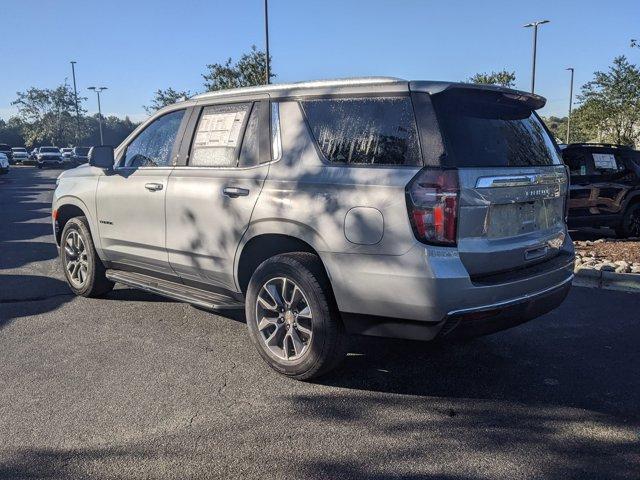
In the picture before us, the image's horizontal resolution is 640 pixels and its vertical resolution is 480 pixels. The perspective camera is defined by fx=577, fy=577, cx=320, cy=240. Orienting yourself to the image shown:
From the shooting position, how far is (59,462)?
288 cm

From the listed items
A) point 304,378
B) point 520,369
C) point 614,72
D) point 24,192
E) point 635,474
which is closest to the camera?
point 635,474

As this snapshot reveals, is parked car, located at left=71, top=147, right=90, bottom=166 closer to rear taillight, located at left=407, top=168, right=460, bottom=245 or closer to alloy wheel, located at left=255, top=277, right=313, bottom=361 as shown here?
alloy wheel, located at left=255, top=277, right=313, bottom=361

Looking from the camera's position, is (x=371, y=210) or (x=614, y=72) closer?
(x=371, y=210)

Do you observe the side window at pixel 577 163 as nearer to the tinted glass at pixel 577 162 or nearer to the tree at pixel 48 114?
the tinted glass at pixel 577 162

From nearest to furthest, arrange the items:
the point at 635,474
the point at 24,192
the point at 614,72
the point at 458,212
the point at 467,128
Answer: the point at 635,474
the point at 458,212
the point at 467,128
the point at 24,192
the point at 614,72

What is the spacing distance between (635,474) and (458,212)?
1536 mm

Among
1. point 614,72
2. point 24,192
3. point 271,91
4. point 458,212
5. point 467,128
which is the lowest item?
point 24,192

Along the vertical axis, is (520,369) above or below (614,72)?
below

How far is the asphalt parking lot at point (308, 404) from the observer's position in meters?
2.87

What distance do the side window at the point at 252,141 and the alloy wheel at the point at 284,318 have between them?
2.90ft

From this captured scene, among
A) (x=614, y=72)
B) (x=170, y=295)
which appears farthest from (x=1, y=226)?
(x=614, y=72)

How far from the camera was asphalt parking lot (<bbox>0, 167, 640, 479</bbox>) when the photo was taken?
2.87m

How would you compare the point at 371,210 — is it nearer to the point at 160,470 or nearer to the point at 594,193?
the point at 160,470

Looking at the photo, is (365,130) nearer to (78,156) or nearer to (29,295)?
(29,295)
